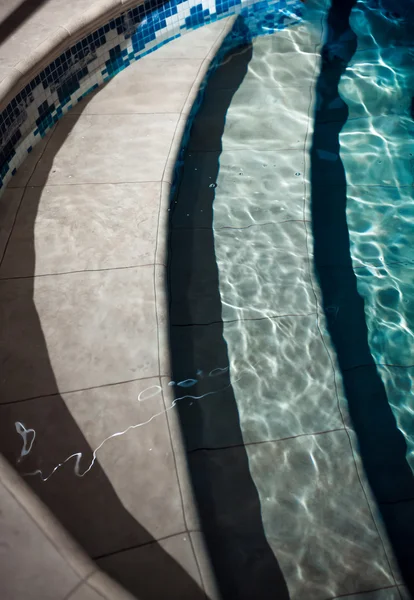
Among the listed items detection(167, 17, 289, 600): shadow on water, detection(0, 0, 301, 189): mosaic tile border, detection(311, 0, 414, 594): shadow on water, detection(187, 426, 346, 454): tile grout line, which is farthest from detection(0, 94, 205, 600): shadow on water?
detection(0, 0, 301, 189): mosaic tile border

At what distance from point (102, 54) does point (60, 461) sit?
3607mm

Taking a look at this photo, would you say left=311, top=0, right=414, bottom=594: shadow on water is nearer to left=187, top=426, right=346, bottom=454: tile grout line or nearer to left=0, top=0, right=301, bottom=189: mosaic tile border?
left=187, top=426, right=346, bottom=454: tile grout line

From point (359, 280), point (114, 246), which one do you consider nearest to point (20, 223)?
point (114, 246)

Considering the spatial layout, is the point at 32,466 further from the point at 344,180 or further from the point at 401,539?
the point at 344,180

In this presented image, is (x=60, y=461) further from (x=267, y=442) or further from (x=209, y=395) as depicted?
(x=267, y=442)

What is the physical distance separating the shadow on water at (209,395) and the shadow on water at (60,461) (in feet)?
1.13

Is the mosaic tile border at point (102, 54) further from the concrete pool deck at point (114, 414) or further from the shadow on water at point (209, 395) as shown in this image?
the shadow on water at point (209, 395)

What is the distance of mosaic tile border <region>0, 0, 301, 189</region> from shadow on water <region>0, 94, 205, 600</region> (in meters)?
1.32

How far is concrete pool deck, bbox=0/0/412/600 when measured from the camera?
2.62 metres

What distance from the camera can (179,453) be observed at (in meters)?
2.91

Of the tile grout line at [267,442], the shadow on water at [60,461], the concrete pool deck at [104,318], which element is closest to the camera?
the shadow on water at [60,461]

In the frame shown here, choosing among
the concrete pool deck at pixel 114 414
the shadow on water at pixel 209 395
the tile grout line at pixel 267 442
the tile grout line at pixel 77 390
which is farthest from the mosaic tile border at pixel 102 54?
the tile grout line at pixel 267 442

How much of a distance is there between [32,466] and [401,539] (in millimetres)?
1869

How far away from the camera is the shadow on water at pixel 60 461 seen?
2557 mm
